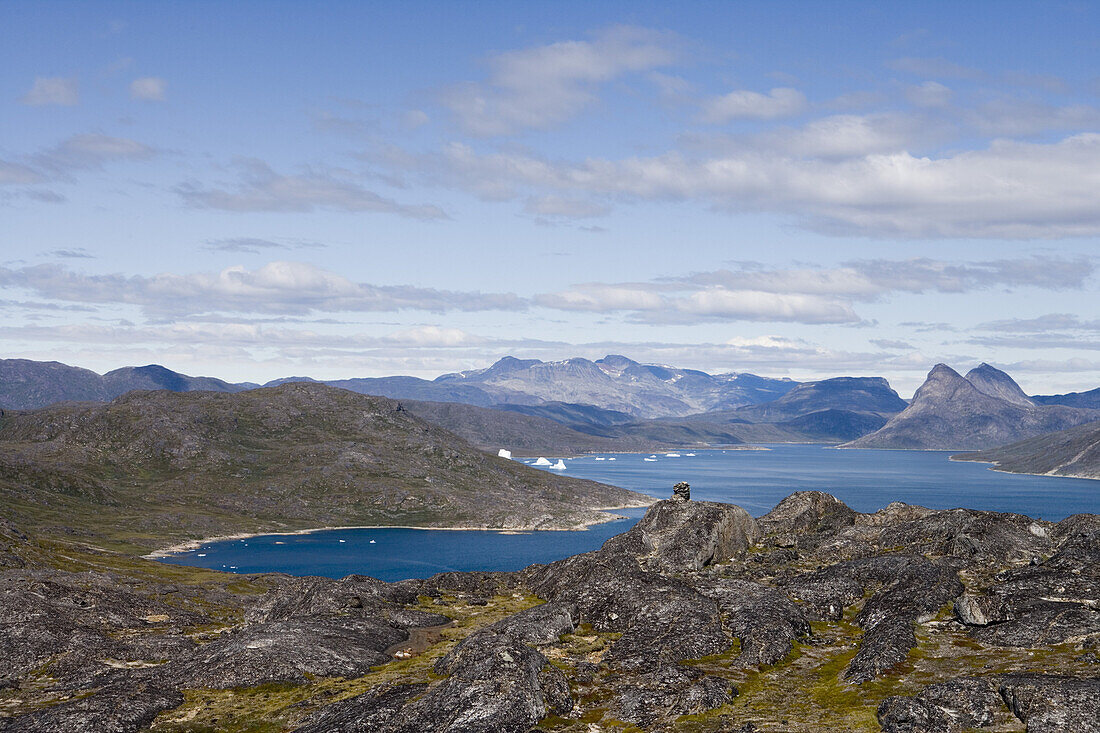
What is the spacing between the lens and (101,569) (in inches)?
7008

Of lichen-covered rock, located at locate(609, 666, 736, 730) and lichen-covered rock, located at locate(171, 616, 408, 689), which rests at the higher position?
lichen-covered rock, located at locate(609, 666, 736, 730)

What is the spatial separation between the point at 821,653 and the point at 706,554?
33514mm

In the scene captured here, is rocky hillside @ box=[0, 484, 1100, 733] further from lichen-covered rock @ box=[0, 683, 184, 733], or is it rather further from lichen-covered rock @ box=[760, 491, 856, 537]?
lichen-covered rock @ box=[760, 491, 856, 537]

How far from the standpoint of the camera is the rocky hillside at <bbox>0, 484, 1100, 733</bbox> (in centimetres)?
5634

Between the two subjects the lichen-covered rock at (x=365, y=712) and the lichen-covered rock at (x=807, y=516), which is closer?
the lichen-covered rock at (x=365, y=712)

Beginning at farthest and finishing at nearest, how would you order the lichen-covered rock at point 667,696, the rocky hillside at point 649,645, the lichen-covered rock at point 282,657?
the lichen-covered rock at point 282,657, the lichen-covered rock at point 667,696, the rocky hillside at point 649,645

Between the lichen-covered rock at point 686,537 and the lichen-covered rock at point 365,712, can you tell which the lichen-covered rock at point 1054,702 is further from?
the lichen-covered rock at point 686,537

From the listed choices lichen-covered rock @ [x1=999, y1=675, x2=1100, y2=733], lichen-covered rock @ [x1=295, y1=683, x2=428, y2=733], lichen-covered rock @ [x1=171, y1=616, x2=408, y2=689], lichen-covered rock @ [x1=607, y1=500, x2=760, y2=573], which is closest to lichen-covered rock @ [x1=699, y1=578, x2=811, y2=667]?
lichen-covered rock @ [x1=607, y1=500, x2=760, y2=573]

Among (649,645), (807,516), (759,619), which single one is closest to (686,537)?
(807,516)

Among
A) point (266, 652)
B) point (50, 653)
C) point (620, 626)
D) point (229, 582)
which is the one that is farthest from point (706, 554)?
point (229, 582)

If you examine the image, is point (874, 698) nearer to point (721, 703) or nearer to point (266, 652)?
point (721, 703)

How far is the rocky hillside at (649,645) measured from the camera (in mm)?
56344

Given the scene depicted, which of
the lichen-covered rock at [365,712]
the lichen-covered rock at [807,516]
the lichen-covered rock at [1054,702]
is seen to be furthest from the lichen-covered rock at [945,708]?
the lichen-covered rock at [807,516]

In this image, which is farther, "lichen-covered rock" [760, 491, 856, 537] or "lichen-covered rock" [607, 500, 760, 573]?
"lichen-covered rock" [760, 491, 856, 537]
